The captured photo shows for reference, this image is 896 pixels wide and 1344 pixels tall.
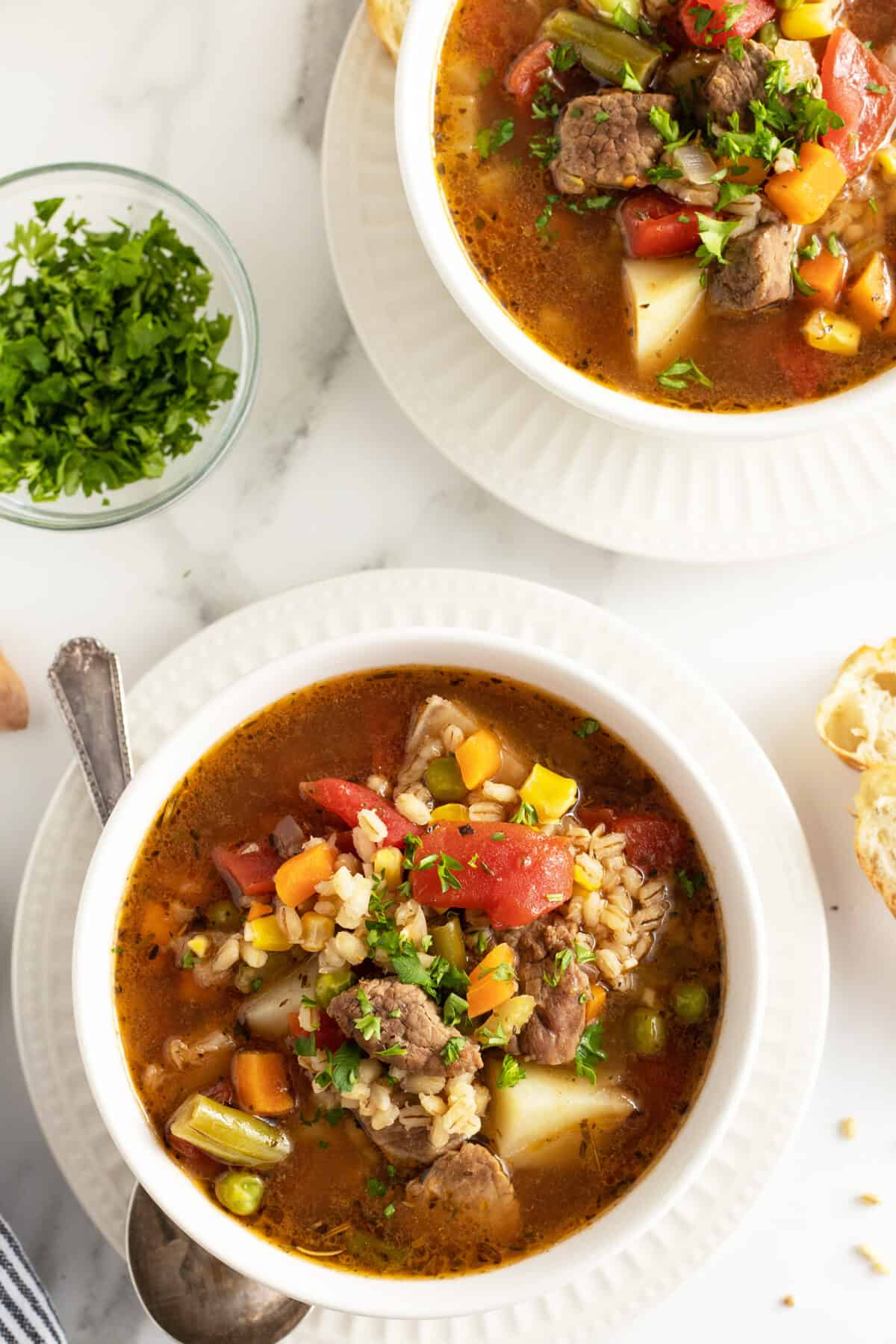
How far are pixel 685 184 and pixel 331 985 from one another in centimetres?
191

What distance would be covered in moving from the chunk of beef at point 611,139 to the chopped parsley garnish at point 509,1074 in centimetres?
194

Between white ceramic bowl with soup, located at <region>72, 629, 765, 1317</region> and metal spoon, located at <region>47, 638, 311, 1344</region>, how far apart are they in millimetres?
352

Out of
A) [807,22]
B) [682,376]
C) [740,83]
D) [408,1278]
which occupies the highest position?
[807,22]

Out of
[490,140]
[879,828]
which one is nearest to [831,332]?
[490,140]

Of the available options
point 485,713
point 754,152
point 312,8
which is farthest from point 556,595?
point 312,8

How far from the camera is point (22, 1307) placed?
323 cm

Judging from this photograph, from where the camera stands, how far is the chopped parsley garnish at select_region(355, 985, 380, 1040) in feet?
8.32

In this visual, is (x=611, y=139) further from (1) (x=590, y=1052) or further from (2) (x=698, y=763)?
(1) (x=590, y=1052)

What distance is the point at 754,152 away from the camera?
2.81 metres

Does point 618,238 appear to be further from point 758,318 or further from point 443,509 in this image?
point 443,509

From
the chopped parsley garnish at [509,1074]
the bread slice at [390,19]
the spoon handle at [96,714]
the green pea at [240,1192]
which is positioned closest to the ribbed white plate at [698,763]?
the spoon handle at [96,714]

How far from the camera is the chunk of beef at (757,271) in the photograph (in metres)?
2.85

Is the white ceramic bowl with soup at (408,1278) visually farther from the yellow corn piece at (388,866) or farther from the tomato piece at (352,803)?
the yellow corn piece at (388,866)

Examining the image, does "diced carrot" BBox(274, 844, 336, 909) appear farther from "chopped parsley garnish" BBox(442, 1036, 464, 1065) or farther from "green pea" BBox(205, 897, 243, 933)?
"chopped parsley garnish" BBox(442, 1036, 464, 1065)
